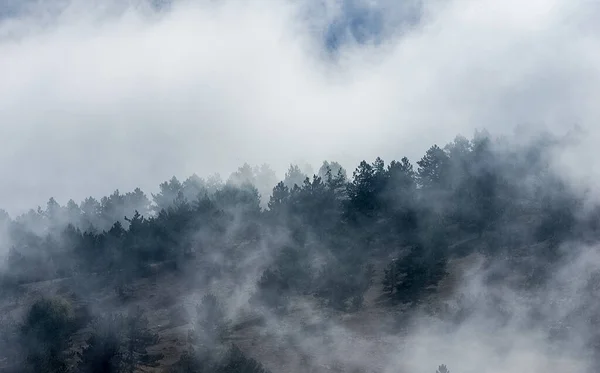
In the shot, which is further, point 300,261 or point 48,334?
point 300,261

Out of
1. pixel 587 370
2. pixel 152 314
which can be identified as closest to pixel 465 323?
pixel 587 370

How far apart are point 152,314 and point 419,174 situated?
3913 centimetres

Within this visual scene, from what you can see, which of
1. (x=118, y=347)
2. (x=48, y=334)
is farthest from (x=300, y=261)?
(x=48, y=334)

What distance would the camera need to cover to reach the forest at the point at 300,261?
143 ft

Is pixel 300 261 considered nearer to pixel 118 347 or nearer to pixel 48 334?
pixel 118 347

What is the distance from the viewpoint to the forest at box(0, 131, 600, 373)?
43.6 metres

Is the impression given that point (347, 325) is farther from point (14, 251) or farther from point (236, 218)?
point (14, 251)

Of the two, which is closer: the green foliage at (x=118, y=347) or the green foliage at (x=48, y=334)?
the green foliage at (x=48, y=334)

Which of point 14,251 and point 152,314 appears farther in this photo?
point 14,251

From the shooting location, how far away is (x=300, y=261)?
57812 millimetres

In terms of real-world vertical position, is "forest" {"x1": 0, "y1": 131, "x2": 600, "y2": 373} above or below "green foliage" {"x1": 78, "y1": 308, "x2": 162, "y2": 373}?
above

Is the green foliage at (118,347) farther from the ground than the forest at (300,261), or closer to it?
closer to it

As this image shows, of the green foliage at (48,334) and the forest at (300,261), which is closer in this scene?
the green foliage at (48,334)

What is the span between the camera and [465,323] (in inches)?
1694
